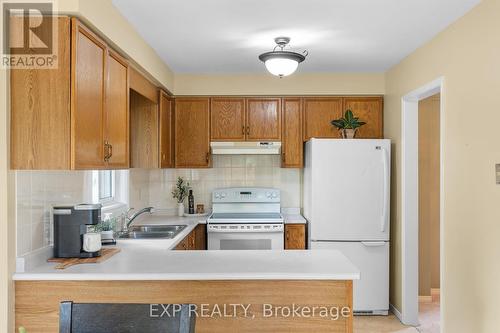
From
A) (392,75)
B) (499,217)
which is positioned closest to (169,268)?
(499,217)

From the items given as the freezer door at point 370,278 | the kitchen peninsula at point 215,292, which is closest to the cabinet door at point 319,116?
the freezer door at point 370,278

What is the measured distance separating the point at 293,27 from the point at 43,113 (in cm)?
176

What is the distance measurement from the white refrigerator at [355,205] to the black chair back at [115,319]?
2.84 meters

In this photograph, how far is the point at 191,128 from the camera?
4547mm

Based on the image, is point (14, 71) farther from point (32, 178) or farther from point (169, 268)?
point (169, 268)

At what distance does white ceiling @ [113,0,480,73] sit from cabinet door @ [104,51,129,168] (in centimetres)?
35

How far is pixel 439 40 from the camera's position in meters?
3.12

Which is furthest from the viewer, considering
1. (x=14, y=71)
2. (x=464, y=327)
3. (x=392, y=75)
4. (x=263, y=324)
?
(x=392, y=75)

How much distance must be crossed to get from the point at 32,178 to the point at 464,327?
2.75 meters

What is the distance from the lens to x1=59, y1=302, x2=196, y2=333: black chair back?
53.9 inches

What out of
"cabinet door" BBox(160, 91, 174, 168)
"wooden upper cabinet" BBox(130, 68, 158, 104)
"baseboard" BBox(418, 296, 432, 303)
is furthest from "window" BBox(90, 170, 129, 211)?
"baseboard" BBox(418, 296, 432, 303)

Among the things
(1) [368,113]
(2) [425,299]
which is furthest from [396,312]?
(1) [368,113]

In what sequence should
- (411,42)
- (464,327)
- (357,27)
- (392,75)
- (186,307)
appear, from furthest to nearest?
(392,75) < (411,42) < (357,27) < (464,327) < (186,307)

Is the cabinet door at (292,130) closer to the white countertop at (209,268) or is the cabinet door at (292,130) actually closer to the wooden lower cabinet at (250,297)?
the white countertop at (209,268)
